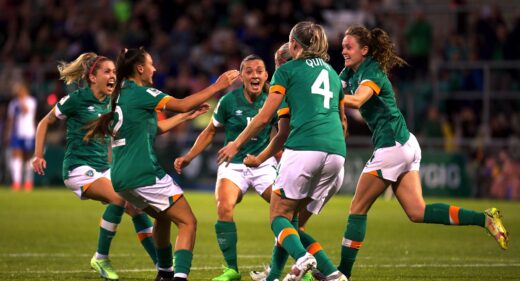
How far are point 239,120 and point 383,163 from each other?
186 centimetres

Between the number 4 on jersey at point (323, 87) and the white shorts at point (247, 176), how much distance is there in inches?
81.7

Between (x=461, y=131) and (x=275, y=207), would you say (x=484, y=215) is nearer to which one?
(x=275, y=207)

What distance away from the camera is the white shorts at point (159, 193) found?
8258 millimetres

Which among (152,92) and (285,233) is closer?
(285,233)

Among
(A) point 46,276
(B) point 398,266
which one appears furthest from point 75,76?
(B) point 398,266

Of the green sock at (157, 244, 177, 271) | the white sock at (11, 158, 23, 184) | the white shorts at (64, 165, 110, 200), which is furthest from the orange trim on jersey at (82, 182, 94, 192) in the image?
the white sock at (11, 158, 23, 184)

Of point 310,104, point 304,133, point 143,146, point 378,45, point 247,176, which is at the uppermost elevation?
point 378,45

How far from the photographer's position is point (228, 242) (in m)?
9.54

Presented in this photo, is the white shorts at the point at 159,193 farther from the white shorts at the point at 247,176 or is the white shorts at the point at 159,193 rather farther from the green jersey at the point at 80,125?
the green jersey at the point at 80,125

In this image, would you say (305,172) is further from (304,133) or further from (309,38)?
(309,38)

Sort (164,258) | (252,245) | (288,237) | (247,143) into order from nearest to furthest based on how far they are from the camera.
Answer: (288,237) → (164,258) → (247,143) → (252,245)

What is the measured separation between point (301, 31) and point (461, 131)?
15.3 m

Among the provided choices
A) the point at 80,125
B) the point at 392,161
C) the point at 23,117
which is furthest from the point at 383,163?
the point at 23,117

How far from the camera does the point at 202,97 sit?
8219 millimetres
